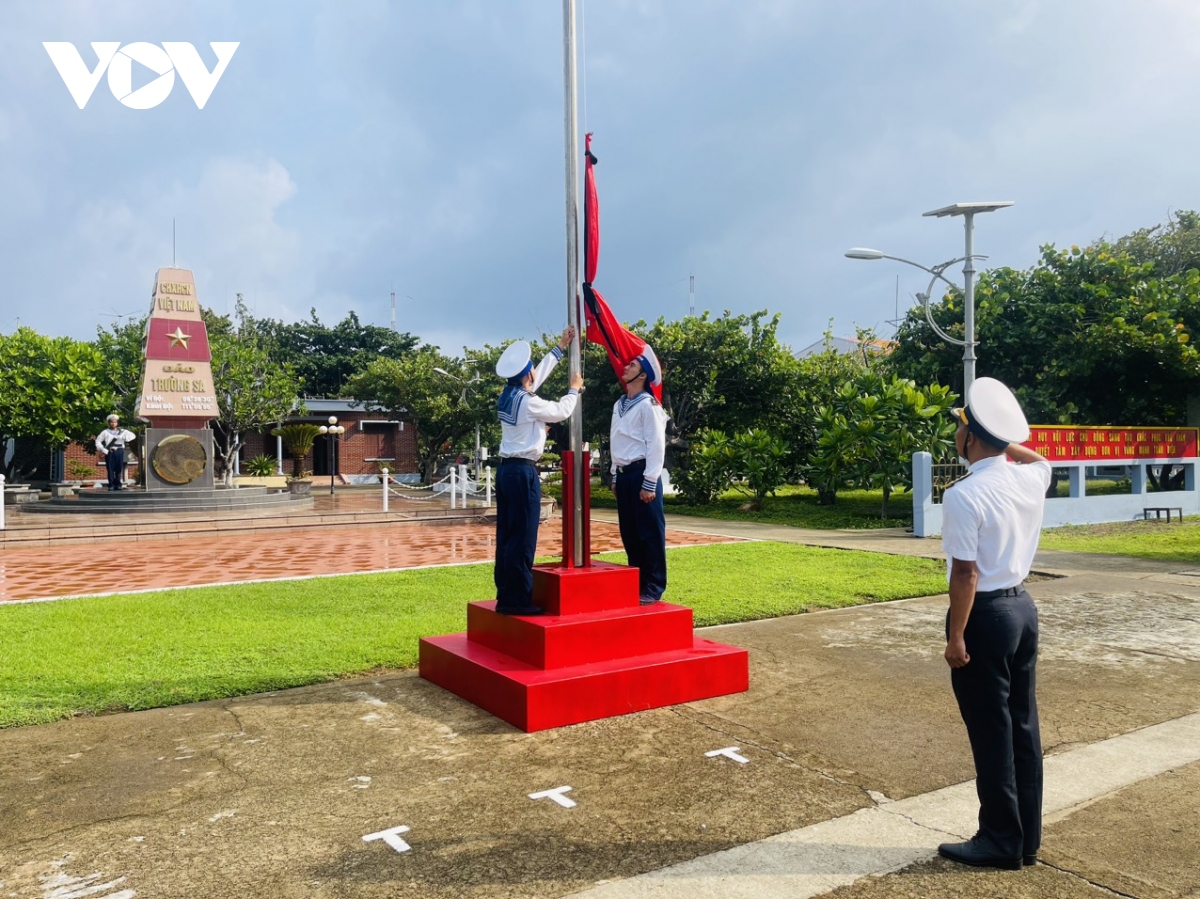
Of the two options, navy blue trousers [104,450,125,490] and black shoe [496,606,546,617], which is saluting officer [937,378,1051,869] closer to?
black shoe [496,606,546,617]

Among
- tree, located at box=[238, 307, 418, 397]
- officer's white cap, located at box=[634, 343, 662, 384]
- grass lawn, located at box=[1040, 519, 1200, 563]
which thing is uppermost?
tree, located at box=[238, 307, 418, 397]

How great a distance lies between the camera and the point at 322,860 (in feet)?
9.59

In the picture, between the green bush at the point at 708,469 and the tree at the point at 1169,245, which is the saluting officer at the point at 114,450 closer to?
the green bush at the point at 708,469

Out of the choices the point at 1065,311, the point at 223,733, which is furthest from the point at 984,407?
the point at 1065,311

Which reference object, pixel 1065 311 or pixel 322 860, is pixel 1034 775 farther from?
pixel 1065 311

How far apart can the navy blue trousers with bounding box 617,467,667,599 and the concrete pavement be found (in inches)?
33.6

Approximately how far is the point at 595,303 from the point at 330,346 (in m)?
45.5

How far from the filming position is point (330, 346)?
157ft

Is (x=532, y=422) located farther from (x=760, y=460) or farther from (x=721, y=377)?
(x=721, y=377)

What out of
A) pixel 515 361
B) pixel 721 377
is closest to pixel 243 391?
pixel 721 377

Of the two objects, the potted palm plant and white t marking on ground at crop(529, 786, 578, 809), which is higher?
the potted palm plant

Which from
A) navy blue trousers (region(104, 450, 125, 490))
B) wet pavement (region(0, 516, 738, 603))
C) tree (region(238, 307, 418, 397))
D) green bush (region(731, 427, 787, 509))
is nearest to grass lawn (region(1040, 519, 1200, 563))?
wet pavement (region(0, 516, 738, 603))

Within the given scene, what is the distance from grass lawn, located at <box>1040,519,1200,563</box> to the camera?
12273 millimetres

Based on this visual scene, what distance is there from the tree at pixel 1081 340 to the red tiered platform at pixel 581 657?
57.7 feet
